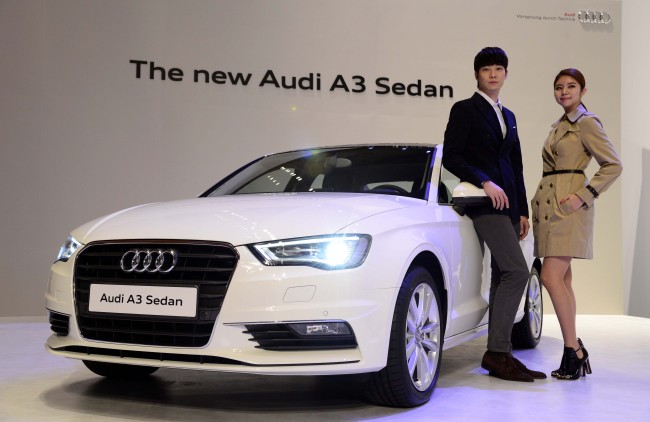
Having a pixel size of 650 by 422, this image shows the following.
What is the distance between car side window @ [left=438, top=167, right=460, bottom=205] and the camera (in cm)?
384

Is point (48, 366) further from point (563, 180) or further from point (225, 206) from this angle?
point (563, 180)

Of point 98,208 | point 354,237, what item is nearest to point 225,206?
point 354,237

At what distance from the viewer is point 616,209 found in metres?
7.98

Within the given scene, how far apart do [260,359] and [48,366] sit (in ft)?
7.01

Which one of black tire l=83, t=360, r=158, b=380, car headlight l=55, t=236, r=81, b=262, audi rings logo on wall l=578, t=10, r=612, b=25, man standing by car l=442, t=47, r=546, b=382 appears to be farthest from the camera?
audi rings logo on wall l=578, t=10, r=612, b=25

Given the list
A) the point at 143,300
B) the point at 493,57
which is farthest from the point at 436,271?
the point at 143,300

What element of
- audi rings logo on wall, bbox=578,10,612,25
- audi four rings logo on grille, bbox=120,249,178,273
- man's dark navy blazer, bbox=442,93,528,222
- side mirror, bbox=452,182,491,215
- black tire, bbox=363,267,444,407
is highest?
audi rings logo on wall, bbox=578,10,612,25

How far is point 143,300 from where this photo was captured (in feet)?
9.30

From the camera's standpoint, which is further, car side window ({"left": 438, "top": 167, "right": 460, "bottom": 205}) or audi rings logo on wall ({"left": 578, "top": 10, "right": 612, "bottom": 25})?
audi rings logo on wall ({"left": 578, "top": 10, "right": 612, "bottom": 25})

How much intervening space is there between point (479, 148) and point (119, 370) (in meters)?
2.26

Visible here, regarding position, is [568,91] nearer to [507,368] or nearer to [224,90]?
[507,368]

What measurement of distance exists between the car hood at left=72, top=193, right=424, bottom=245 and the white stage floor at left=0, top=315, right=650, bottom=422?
0.77 m

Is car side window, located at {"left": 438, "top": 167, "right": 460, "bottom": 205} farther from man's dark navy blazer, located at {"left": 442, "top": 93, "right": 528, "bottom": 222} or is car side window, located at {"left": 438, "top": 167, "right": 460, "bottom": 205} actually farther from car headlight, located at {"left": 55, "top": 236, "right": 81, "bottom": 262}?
car headlight, located at {"left": 55, "top": 236, "right": 81, "bottom": 262}

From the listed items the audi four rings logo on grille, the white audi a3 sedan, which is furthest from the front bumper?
the audi four rings logo on grille
